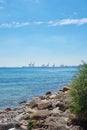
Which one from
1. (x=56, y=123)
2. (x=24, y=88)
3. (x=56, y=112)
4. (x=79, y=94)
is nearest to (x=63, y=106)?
(x=56, y=112)

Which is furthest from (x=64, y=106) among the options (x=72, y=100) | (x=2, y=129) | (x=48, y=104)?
(x=2, y=129)

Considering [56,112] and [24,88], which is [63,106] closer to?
[56,112]

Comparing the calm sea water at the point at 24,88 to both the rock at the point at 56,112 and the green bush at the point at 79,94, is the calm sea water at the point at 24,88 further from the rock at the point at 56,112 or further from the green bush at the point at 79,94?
the rock at the point at 56,112

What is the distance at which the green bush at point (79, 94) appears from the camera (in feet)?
46.4

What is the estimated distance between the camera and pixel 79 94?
1437 cm

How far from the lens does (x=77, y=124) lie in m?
14.3

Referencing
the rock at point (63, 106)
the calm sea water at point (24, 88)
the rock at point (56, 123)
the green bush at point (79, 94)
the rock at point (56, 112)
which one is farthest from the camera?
the calm sea water at point (24, 88)

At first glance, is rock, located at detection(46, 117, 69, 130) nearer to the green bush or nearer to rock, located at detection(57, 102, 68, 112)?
the green bush

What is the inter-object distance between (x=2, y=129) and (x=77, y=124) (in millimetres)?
2908

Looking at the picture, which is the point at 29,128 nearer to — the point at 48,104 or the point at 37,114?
the point at 37,114

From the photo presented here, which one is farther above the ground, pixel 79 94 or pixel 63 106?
pixel 79 94

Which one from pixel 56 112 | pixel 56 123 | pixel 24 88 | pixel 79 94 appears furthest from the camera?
pixel 24 88

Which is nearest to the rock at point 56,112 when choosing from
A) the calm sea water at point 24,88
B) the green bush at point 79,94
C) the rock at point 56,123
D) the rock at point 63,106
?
the rock at point 63,106

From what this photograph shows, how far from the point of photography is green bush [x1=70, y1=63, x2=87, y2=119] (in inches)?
557
